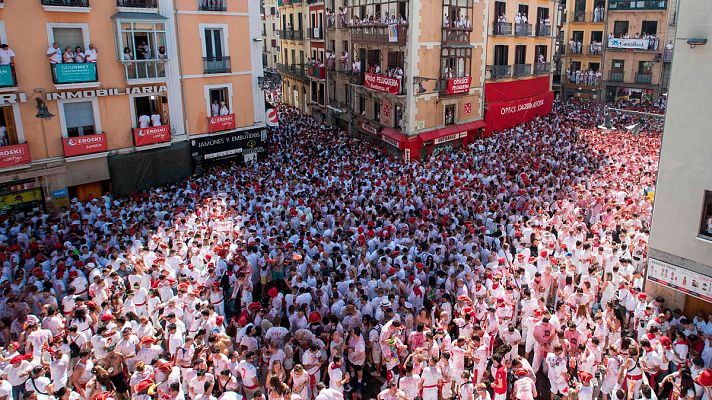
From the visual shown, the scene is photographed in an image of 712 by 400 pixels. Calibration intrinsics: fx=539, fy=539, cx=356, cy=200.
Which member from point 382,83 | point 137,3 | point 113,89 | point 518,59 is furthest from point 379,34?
point 113,89

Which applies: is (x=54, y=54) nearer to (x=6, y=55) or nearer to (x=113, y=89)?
(x=6, y=55)

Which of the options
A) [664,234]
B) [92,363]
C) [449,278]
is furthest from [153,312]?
[664,234]

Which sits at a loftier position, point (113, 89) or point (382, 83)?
point (113, 89)

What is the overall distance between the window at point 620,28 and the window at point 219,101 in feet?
105

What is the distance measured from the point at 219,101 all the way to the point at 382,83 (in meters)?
8.14

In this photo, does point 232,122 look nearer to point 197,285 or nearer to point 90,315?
point 197,285

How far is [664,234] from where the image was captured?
12.2 m

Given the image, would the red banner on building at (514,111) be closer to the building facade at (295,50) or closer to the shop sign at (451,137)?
the shop sign at (451,137)

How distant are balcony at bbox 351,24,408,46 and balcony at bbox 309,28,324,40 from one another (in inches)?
269

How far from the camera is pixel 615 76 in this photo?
42.4 m

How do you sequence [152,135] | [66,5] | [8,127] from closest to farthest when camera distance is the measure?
1. [8,127]
2. [66,5]
3. [152,135]

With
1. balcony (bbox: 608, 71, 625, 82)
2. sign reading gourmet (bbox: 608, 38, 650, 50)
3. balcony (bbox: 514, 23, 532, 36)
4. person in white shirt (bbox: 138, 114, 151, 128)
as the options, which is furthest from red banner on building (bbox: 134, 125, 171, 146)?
balcony (bbox: 608, 71, 625, 82)

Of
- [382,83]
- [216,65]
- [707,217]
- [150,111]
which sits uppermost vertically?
[216,65]

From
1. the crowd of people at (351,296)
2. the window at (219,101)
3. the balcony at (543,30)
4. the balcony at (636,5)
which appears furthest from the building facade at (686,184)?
the balcony at (636,5)
